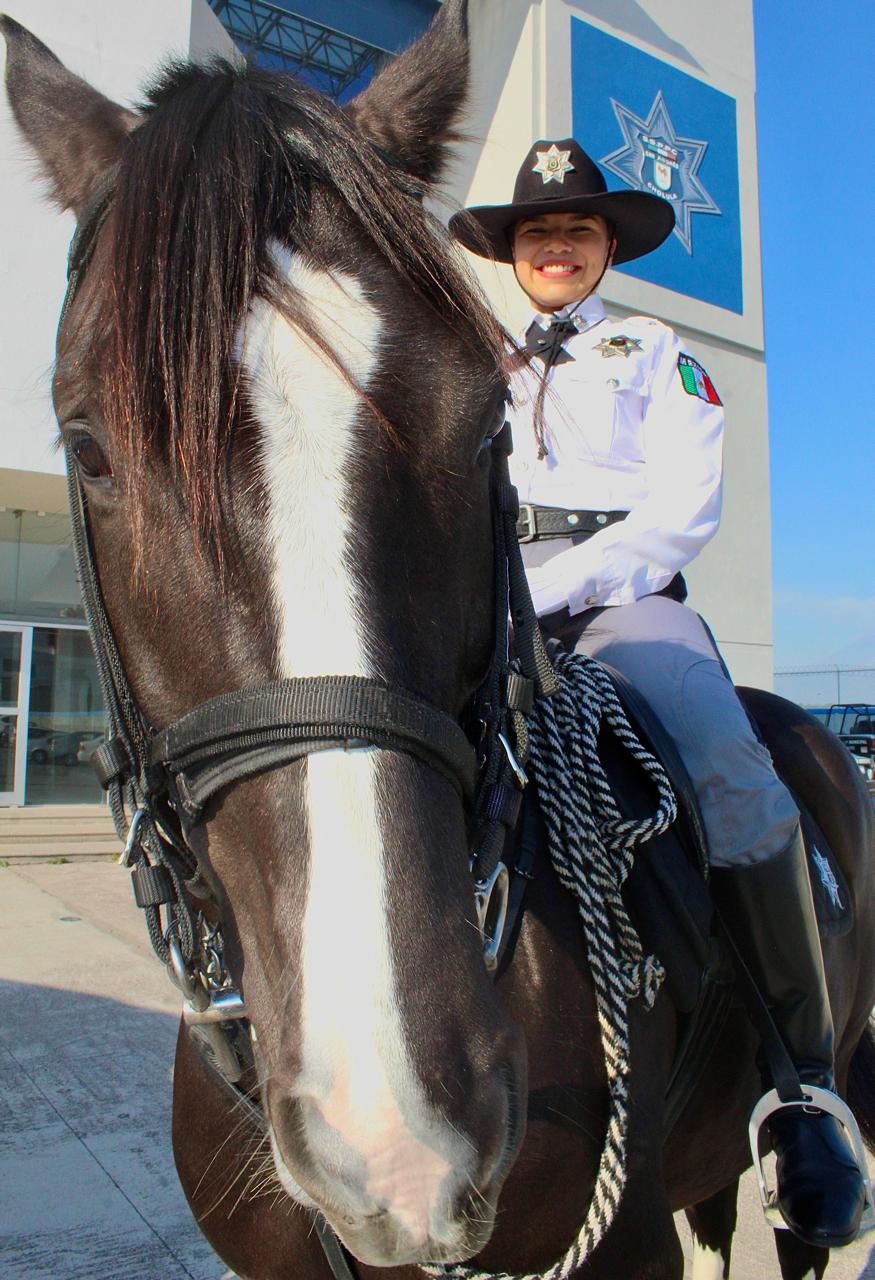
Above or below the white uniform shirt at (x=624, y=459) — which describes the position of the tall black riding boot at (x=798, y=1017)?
below

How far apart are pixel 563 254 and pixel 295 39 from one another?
46.1ft

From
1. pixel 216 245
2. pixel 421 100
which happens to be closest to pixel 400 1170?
pixel 216 245

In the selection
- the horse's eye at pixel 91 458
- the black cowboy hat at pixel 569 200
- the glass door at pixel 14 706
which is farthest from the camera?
the glass door at pixel 14 706

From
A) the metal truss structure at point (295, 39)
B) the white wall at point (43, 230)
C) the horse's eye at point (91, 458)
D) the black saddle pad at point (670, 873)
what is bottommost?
the black saddle pad at point (670, 873)

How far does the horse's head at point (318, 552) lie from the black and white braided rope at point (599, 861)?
17.1 inches

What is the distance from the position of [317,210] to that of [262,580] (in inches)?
24.4

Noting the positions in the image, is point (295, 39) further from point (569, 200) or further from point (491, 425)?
point (491, 425)

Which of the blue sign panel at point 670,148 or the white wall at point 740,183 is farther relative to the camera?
the blue sign panel at point 670,148

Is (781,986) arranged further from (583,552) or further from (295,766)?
(295,766)

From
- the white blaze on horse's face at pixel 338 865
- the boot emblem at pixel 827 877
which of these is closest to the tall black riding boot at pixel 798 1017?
the boot emblem at pixel 827 877

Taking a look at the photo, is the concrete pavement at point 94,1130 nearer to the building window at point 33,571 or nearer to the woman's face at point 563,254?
the woman's face at point 563,254

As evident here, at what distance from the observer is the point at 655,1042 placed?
1.79 m

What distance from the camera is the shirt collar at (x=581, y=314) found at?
8.45 ft

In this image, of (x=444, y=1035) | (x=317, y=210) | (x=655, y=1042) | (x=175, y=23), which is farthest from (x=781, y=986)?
(x=175, y=23)
